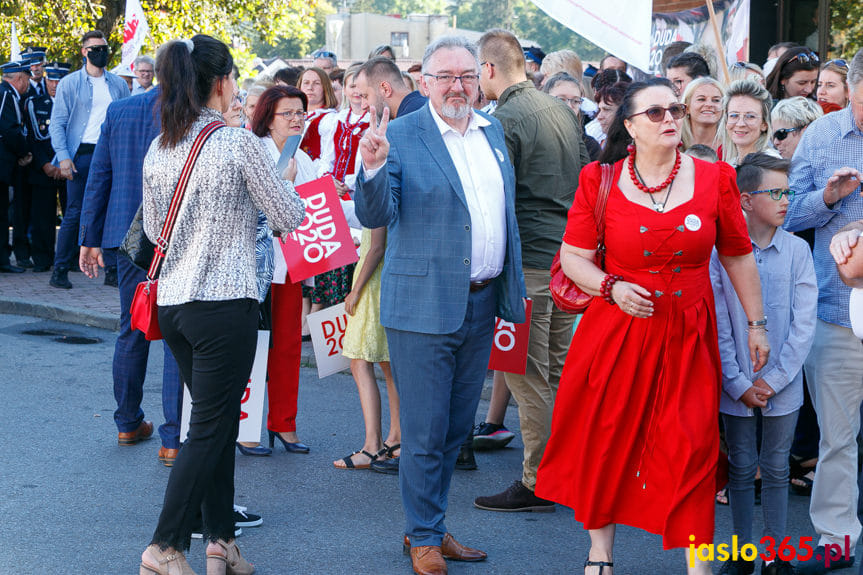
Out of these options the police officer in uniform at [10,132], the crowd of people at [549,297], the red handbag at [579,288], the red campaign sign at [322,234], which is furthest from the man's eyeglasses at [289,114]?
the police officer in uniform at [10,132]

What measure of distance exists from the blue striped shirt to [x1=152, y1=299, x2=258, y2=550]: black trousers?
254cm

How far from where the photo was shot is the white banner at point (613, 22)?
7.26 meters

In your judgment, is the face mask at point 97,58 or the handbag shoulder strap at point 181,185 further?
the face mask at point 97,58

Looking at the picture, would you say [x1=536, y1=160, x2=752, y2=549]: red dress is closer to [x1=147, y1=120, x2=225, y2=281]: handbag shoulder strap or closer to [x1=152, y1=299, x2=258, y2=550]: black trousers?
[x1=152, y1=299, x2=258, y2=550]: black trousers

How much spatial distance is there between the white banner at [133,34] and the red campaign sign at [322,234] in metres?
8.14

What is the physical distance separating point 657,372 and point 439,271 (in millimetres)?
1016

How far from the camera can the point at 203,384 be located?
14.0ft

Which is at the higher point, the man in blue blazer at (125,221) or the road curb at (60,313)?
the man in blue blazer at (125,221)

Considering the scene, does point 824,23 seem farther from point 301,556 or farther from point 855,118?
point 301,556

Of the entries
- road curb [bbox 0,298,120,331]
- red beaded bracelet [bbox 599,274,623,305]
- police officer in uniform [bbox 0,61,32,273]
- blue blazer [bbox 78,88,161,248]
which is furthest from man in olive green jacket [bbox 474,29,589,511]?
police officer in uniform [bbox 0,61,32,273]

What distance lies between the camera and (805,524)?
5383mm

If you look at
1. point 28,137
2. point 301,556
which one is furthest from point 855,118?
point 28,137

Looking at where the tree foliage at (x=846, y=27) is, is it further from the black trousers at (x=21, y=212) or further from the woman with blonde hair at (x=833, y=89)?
→ the black trousers at (x=21, y=212)

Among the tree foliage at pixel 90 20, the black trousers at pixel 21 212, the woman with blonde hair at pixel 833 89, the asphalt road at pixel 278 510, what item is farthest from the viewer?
the tree foliage at pixel 90 20
